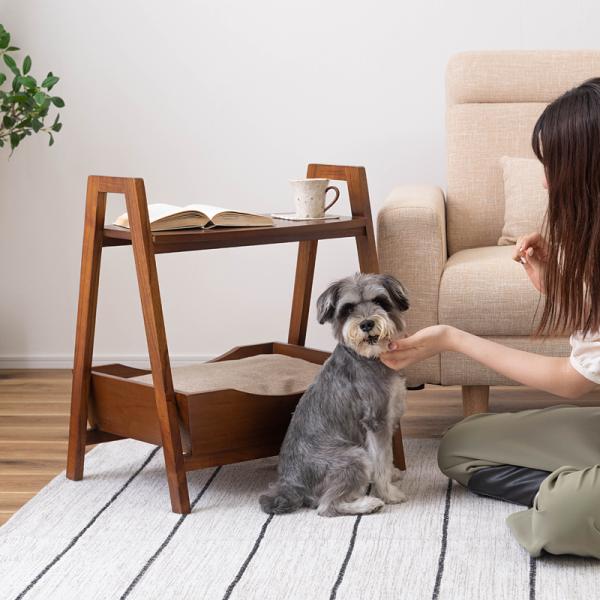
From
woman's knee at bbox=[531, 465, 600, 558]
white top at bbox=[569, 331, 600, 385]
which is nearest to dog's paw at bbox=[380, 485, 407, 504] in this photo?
woman's knee at bbox=[531, 465, 600, 558]

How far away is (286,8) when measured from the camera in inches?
124

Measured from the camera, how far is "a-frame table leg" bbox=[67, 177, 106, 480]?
2.10m

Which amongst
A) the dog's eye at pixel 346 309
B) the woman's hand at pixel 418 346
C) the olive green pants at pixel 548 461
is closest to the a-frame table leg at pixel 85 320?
the dog's eye at pixel 346 309

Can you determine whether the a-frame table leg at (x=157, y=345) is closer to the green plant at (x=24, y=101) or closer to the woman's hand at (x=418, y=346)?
the woman's hand at (x=418, y=346)

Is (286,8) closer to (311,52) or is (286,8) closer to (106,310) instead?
(311,52)

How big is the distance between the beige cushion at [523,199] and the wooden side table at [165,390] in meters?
0.58

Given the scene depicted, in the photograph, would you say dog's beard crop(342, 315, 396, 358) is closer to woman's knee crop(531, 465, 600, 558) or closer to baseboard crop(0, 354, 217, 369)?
woman's knee crop(531, 465, 600, 558)

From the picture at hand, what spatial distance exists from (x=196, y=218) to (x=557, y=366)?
0.79m

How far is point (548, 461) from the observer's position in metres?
1.92

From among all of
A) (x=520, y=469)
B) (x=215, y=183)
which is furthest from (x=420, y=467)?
(x=215, y=183)

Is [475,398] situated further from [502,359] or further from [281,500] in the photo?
[281,500]

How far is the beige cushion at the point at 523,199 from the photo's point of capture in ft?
8.63

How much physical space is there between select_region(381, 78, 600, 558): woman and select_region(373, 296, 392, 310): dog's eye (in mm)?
76

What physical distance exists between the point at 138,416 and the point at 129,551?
1.18 feet
